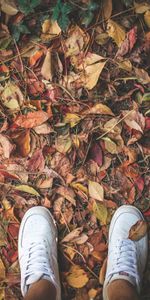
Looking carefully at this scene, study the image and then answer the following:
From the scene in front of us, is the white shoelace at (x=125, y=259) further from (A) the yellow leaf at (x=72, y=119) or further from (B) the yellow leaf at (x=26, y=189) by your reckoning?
(A) the yellow leaf at (x=72, y=119)

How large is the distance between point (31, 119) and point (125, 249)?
24.8 inches

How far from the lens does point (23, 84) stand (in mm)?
2117

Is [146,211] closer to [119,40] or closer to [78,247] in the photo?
[78,247]

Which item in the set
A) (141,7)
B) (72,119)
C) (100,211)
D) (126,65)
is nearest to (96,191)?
(100,211)

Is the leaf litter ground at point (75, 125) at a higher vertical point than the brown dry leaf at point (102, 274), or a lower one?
higher

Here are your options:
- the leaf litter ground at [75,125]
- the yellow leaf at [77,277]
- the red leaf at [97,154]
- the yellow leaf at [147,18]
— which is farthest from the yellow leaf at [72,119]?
A: the yellow leaf at [77,277]

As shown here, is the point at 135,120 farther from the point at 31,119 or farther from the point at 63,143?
the point at 31,119

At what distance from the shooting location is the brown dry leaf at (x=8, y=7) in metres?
2.06

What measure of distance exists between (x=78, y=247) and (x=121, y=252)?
0.17 m

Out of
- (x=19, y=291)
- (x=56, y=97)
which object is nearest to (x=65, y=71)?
(x=56, y=97)

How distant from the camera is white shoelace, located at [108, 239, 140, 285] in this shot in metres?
2.00

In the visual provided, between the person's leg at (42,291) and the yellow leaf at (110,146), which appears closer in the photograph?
the person's leg at (42,291)

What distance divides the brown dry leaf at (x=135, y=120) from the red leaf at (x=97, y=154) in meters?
0.15

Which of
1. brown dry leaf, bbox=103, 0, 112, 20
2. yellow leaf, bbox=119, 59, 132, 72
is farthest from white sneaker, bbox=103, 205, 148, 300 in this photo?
brown dry leaf, bbox=103, 0, 112, 20
